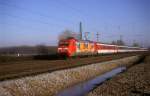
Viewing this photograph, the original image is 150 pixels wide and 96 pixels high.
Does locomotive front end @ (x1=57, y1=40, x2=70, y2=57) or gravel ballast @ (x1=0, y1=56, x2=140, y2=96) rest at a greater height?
locomotive front end @ (x1=57, y1=40, x2=70, y2=57)

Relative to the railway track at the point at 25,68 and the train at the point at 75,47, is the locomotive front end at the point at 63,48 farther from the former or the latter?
the railway track at the point at 25,68

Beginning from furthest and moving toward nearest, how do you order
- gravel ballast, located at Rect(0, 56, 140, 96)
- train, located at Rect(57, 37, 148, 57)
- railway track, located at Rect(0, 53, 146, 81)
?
1. train, located at Rect(57, 37, 148, 57)
2. railway track, located at Rect(0, 53, 146, 81)
3. gravel ballast, located at Rect(0, 56, 140, 96)

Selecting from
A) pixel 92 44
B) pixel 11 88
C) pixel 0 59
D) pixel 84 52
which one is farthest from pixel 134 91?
pixel 92 44

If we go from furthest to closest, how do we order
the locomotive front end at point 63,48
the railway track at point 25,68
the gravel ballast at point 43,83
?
1. the locomotive front end at point 63,48
2. the railway track at point 25,68
3. the gravel ballast at point 43,83

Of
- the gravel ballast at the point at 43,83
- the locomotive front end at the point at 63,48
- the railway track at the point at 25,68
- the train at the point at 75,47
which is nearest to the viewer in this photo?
the gravel ballast at the point at 43,83

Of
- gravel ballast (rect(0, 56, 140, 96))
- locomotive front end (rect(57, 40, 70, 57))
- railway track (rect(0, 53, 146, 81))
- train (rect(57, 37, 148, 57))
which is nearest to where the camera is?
gravel ballast (rect(0, 56, 140, 96))

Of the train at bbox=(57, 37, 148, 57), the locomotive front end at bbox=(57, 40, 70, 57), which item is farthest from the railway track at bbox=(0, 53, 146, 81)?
the train at bbox=(57, 37, 148, 57)

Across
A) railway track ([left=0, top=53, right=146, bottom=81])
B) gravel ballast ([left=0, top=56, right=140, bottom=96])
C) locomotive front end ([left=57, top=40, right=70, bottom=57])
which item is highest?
locomotive front end ([left=57, top=40, right=70, bottom=57])

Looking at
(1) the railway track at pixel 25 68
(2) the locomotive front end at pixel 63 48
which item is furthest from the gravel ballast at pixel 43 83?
(2) the locomotive front end at pixel 63 48

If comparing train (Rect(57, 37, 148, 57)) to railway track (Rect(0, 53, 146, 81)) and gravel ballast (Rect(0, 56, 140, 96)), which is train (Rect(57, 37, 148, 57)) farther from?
gravel ballast (Rect(0, 56, 140, 96))

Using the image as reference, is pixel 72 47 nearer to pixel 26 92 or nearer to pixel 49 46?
pixel 26 92

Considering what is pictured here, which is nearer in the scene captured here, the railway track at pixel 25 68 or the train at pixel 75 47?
the railway track at pixel 25 68

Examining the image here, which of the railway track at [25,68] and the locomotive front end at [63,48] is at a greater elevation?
the locomotive front end at [63,48]

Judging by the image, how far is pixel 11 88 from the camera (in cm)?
1407
